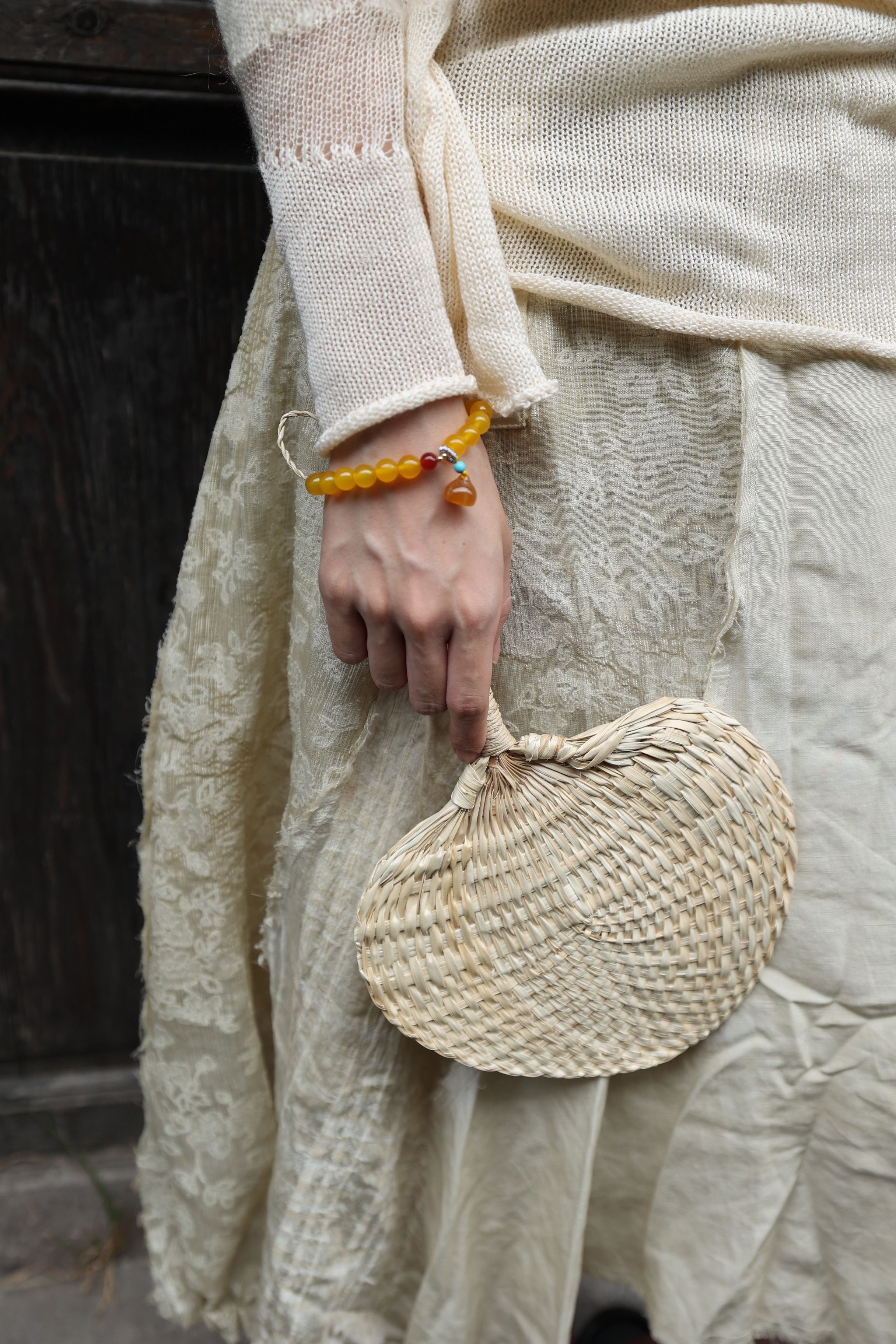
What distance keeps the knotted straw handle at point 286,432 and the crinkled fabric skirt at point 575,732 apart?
13 millimetres

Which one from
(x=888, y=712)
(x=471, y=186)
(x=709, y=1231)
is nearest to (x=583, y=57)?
(x=471, y=186)

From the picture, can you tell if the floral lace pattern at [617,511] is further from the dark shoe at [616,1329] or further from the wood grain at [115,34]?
the dark shoe at [616,1329]

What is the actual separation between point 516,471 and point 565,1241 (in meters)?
0.46

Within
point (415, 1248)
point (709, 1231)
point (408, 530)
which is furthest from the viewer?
point (415, 1248)

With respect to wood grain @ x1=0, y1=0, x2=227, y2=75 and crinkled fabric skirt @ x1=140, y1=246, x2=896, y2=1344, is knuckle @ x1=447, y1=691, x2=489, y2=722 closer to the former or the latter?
crinkled fabric skirt @ x1=140, y1=246, x2=896, y2=1344

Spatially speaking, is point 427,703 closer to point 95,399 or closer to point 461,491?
point 461,491

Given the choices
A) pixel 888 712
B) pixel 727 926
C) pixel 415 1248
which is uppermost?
pixel 888 712

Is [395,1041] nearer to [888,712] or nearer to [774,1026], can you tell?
[774,1026]

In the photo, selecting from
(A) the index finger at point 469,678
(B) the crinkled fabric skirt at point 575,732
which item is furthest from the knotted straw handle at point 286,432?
(A) the index finger at point 469,678

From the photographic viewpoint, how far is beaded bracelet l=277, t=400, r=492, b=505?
41 centimetres

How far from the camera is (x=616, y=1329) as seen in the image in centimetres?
93

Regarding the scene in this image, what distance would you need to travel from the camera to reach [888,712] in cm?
49

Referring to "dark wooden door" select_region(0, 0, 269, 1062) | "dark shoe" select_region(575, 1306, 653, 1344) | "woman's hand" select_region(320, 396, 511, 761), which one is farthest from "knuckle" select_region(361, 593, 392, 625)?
"dark shoe" select_region(575, 1306, 653, 1344)

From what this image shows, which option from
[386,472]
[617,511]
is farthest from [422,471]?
[617,511]
